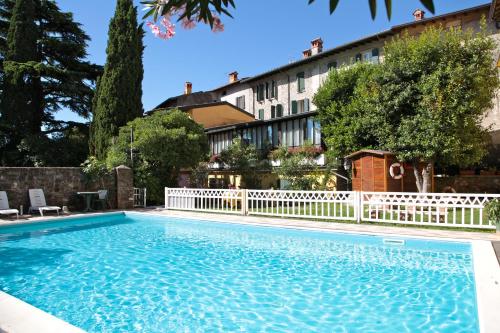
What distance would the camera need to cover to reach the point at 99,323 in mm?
5043

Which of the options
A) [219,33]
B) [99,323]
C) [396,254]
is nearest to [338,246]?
[396,254]

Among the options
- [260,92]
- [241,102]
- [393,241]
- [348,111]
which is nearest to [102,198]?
[393,241]

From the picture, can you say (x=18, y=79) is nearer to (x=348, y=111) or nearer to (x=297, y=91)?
(x=348, y=111)

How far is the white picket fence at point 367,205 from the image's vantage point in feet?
34.7

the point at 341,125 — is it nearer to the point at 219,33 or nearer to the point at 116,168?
the point at 116,168

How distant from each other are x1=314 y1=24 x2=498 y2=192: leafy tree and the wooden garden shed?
1.56 ft

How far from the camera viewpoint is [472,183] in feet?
65.5

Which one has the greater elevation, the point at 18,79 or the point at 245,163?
A: the point at 18,79

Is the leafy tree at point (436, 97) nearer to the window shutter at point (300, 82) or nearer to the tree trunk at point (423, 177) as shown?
the tree trunk at point (423, 177)

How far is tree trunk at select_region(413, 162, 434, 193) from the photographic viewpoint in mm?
15367

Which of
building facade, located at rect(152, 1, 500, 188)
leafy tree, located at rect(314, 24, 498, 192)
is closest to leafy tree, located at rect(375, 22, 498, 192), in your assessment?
leafy tree, located at rect(314, 24, 498, 192)

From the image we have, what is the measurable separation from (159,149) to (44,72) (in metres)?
13.5

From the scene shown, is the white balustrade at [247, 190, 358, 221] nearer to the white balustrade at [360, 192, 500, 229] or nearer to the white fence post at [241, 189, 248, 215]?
the white fence post at [241, 189, 248, 215]

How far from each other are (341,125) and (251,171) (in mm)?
5850
